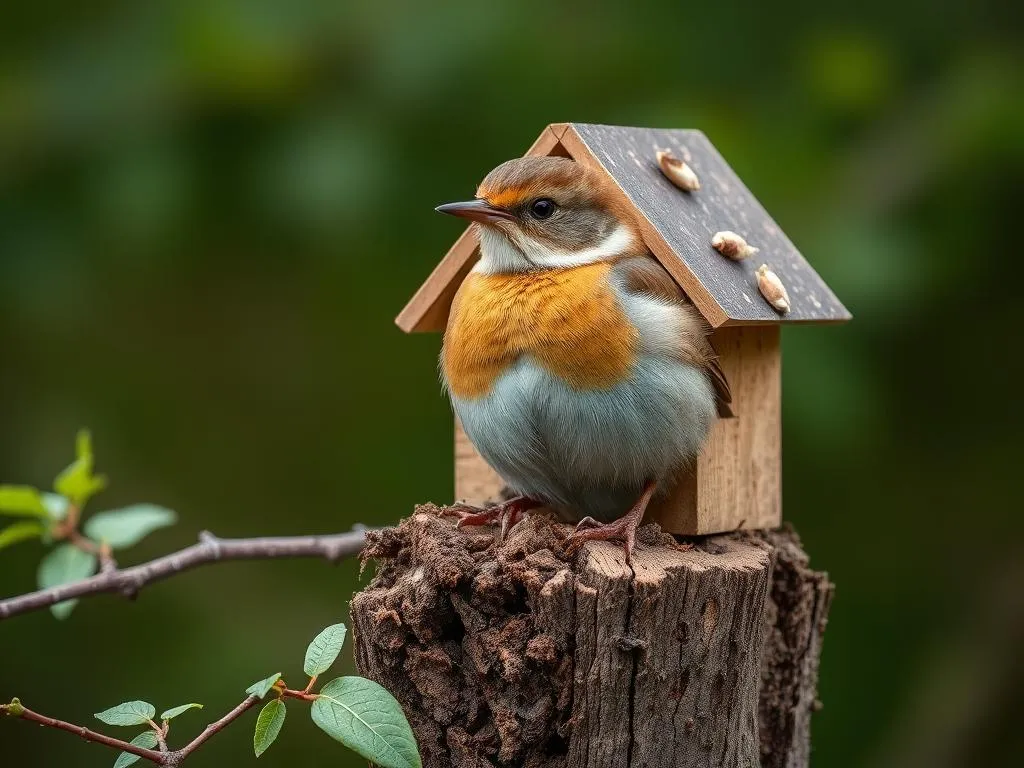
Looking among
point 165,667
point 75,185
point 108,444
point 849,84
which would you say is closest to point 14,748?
point 165,667

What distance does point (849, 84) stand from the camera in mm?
6254

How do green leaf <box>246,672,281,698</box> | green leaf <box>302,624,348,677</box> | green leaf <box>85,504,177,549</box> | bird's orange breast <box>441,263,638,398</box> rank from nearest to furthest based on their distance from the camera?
1. green leaf <box>246,672,281,698</box>
2. green leaf <box>302,624,348,677</box>
3. bird's orange breast <box>441,263,638,398</box>
4. green leaf <box>85,504,177,549</box>

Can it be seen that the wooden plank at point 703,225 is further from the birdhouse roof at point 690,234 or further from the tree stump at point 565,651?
the tree stump at point 565,651

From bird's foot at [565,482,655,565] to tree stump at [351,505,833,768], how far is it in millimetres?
27

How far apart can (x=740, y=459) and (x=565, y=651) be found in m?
1.33

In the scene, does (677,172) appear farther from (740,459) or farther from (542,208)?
(740,459)

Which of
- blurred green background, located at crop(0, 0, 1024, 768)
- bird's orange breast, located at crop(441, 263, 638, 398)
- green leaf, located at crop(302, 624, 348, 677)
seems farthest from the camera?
blurred green background, located at crop(0, 0, 1024, 768)

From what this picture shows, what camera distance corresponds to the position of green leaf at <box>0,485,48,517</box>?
4.22 m

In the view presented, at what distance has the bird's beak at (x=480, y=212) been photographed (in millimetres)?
3975

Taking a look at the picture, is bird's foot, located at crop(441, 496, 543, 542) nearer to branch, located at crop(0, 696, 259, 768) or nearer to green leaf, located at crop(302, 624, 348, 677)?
green leaf, located at crop(302, 624, 348, 677)

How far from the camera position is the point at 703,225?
169 inches

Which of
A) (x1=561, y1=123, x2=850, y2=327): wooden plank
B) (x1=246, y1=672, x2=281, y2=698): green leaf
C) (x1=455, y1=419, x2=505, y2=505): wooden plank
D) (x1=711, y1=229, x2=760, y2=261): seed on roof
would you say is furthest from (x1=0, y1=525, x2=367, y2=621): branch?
(x1=711, y1=229, x2=760, y2=261): seed on roof

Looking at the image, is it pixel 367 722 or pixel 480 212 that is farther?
pixel 480 212

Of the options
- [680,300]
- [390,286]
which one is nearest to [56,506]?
[680,300]
